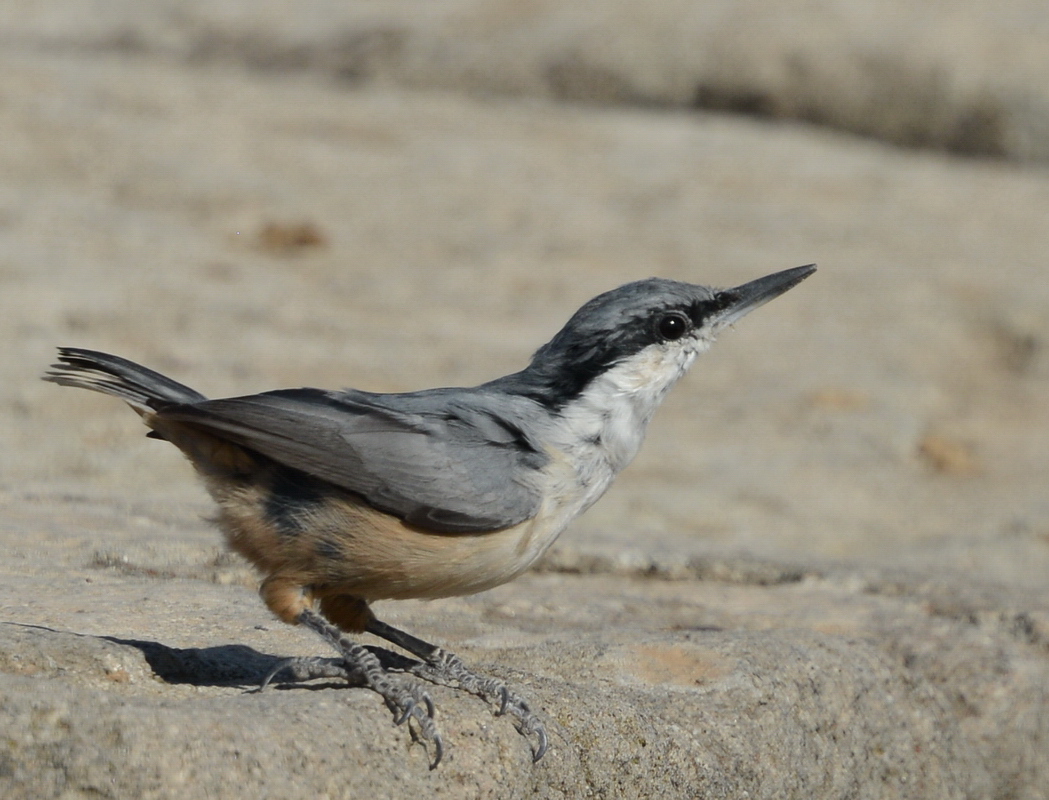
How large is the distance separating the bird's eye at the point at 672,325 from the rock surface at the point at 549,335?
1006 mm

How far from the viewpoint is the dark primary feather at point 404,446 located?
389cm

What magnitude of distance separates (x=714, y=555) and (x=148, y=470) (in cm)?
269

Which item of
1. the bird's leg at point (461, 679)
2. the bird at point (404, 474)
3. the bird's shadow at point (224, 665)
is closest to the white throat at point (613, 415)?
the bird at point (404, 474)

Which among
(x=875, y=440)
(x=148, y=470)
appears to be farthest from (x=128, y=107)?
(x=875, y=440)

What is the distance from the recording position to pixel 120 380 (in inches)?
163

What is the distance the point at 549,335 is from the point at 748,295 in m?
4.71

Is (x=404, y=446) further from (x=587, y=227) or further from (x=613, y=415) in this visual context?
(x=587, y=227)

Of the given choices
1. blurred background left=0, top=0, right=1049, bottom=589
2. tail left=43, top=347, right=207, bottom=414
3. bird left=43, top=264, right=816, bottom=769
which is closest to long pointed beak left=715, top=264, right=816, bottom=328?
bird left=43, top=264, right=816, bottom=769

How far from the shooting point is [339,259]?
1016 centimetres

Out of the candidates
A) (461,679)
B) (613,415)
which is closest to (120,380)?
(461,679)

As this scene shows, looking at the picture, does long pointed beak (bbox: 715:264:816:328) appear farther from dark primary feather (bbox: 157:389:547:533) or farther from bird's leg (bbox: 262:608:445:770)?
bird's leg (bbox: 262:608:445:770)

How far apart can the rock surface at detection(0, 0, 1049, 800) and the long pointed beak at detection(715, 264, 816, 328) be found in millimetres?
1059

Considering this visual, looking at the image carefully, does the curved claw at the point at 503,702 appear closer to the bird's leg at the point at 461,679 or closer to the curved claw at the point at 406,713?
the bird's leg at the point at 461,679

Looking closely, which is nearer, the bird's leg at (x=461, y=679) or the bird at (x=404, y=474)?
the bird's leg at (x=461, y=679)
